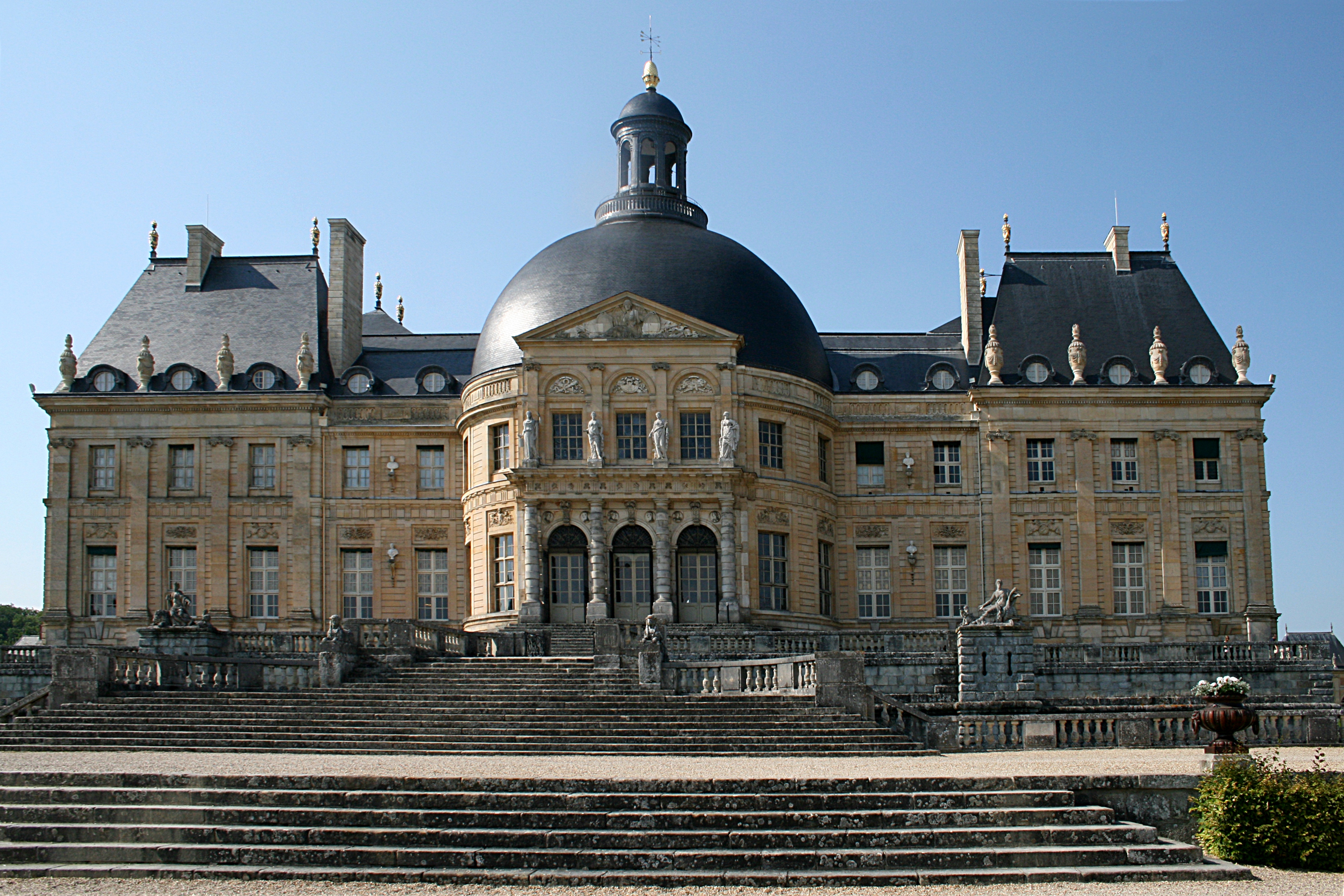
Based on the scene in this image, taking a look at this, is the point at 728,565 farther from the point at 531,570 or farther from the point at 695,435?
the point at 531,570

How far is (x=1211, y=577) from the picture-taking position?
137ft

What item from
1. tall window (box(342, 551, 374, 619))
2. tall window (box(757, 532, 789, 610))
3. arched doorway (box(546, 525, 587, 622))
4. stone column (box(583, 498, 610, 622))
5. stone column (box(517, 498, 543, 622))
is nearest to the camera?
stone column (box(583, 498, 610, 622))

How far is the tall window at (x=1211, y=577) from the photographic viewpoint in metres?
41.5

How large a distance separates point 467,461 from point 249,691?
14.9 metres

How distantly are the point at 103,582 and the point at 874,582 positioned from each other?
22.2 metres

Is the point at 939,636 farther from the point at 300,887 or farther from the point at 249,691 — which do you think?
the point at 300,887

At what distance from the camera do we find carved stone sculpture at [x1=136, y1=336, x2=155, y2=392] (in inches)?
1647

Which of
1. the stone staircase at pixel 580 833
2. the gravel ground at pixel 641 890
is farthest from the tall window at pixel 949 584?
the gravel ground at pixel 641 890

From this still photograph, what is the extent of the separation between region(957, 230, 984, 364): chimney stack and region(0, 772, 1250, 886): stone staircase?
29789mm

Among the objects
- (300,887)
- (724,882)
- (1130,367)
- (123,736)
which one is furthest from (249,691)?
(1130,367)

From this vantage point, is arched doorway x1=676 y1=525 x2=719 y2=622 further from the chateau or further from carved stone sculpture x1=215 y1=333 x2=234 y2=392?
carved stone sculpture x1=215 y1=333 x2=234 y2=392

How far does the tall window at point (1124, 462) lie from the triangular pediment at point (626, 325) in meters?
12.0

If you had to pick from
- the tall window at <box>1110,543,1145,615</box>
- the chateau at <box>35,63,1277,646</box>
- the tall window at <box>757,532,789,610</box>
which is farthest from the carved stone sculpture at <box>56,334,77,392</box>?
the tall window at <box>1110,543,1145,615</box>

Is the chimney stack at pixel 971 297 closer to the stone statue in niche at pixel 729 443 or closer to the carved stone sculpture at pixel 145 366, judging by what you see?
the stone statue in niche at pixel 729 443
